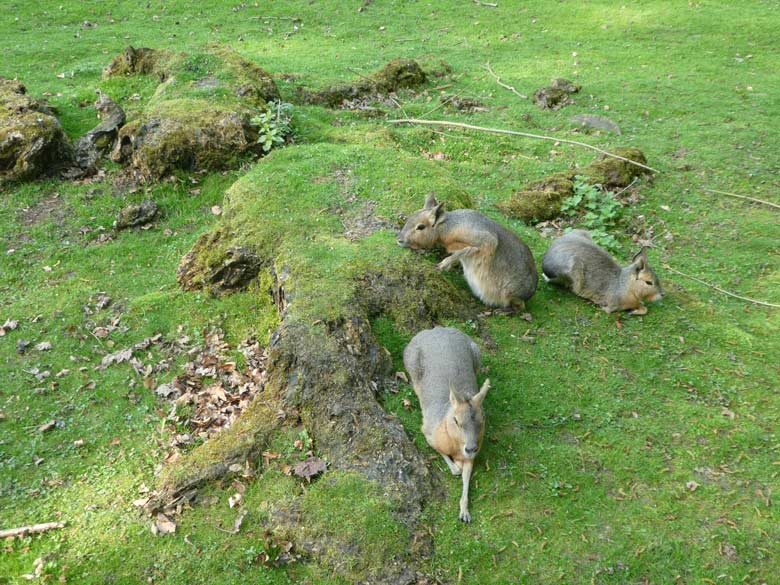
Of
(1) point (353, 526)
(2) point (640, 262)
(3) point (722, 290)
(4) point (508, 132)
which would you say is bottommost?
(3) point (722, 290)

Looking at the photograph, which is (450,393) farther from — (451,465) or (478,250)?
(478,250)

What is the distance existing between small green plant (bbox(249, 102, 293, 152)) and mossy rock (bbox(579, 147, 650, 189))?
191 inches

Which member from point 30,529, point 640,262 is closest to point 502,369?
point 640,262

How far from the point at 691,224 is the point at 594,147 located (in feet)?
7.56

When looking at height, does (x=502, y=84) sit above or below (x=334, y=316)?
below

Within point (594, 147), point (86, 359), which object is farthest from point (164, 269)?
point (594, 147)

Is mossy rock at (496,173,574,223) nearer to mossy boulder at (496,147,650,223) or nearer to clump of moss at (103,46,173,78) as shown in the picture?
mossy boulder at (496,147,650,223)

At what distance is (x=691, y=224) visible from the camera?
923 cm

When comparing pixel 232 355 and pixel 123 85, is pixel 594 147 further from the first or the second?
pixel 123 85

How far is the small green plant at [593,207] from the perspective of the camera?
9.12 metres

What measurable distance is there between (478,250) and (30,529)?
194 inches

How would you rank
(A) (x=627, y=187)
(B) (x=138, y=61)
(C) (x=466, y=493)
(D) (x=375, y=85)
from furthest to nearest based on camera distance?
(D) (x=375, y=85) → (B) (x=138, y=61) → (A) (x=627, y=187) → (C) (x=466, y=493)

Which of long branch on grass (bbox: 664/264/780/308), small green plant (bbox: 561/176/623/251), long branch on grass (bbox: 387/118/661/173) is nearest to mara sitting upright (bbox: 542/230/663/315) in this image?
long branch on grass (bbox: 664/264/780/308)

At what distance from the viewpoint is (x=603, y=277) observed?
24.1ft
